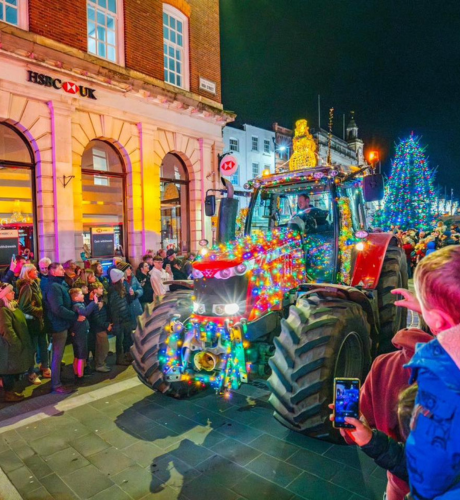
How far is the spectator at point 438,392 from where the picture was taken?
1.33 m

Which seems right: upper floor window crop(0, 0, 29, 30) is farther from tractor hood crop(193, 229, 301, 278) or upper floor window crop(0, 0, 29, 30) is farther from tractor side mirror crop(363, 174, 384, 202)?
tractor side mirror crop(363, 174, 384, 202)

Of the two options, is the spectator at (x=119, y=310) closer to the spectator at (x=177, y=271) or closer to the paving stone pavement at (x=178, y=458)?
the paving stone pavement at (x=178, y=458)

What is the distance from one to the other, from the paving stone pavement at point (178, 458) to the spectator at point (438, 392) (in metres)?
2.13

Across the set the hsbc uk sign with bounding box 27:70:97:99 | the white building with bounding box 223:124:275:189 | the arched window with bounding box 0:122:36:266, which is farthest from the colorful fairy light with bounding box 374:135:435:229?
the arched window with bounding box 0:122:36:266

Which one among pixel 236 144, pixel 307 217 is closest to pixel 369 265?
pixel 307 217

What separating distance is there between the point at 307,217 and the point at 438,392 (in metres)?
4.21

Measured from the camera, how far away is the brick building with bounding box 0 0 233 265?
32.1 ft

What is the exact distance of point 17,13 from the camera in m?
9.60

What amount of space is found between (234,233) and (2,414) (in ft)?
12.4

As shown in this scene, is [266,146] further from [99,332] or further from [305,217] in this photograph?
[99,332]

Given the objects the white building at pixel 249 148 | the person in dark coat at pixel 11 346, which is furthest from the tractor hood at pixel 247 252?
the white building at pixel 249 148

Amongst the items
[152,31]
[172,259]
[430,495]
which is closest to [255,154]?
[152,31]

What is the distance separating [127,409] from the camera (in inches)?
191

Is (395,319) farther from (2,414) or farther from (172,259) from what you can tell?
(172,259)
